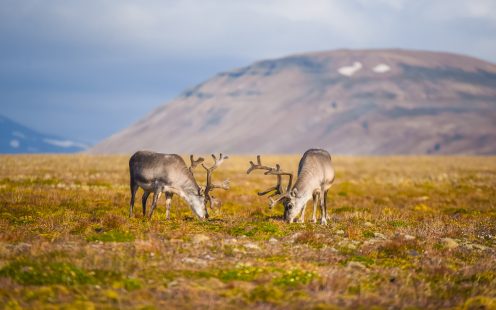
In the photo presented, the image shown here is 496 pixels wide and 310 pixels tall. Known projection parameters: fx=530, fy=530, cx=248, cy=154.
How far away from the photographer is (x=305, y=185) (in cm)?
2161

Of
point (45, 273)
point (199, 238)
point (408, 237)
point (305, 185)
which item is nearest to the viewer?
point (45, 273)

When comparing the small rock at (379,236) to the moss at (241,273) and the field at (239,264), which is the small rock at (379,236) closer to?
the field at (239,264)

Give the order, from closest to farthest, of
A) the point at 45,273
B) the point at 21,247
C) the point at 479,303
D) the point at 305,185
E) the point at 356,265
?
the point at 479,303 < the point at 45,273 < the point at 356,265 < the point at 21,247 < the point at 305,185

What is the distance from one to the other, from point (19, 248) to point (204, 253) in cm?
458

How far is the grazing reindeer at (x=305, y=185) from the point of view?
20656mm

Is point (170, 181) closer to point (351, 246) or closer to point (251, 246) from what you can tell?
point (251, 246)

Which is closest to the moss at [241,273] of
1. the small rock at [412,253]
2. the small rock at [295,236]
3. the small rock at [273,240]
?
the small rock at [273,240]

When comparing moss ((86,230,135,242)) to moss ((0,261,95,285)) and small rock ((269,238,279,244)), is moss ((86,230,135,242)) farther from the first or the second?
small rock ((269,238,279,244))

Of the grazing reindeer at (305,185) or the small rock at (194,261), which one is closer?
the small rock at (194,261)

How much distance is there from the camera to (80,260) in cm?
1184

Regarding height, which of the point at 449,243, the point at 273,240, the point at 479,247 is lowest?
the point at 479,247

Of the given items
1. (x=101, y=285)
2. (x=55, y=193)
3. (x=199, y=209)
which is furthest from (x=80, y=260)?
(x=55, y=193)

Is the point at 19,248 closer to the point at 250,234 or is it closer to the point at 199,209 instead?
the point at 250,234

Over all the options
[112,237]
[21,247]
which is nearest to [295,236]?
[112,237]
